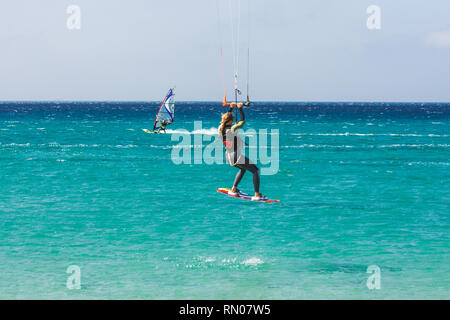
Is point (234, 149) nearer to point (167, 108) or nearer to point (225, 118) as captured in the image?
point (225, 118)

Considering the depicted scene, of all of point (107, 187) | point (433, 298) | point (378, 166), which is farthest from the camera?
point (378, 166)

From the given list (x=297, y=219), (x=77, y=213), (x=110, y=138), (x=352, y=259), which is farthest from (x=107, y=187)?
(x=110, y=138)

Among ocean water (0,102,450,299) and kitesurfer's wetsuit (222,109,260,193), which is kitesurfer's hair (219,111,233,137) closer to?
kitesurfer's wetsuit (222,109,260,193)

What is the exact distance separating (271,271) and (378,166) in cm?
3138

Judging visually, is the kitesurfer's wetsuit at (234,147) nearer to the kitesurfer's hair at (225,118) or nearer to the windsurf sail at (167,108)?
the kitesurfer's hair at (225,118)

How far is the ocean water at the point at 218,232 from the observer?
1909cm

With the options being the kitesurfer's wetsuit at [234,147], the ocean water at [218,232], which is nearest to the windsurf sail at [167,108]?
the ocean water at [218,232]

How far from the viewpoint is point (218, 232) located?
26.1 meters

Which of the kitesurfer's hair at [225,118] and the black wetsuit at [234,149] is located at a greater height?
the kitesurfer's hair at [225,118]

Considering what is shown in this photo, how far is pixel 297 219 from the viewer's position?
2872cm

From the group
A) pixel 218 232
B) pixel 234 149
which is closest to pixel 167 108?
pixel 218 232

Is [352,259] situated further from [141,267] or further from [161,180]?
[161,180]

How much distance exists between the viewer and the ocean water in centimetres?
1909

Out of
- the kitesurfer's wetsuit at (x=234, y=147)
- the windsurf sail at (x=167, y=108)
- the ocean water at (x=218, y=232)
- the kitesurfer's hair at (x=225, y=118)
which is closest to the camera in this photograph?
the kitesurfer's hair at (x=225, y=118)
